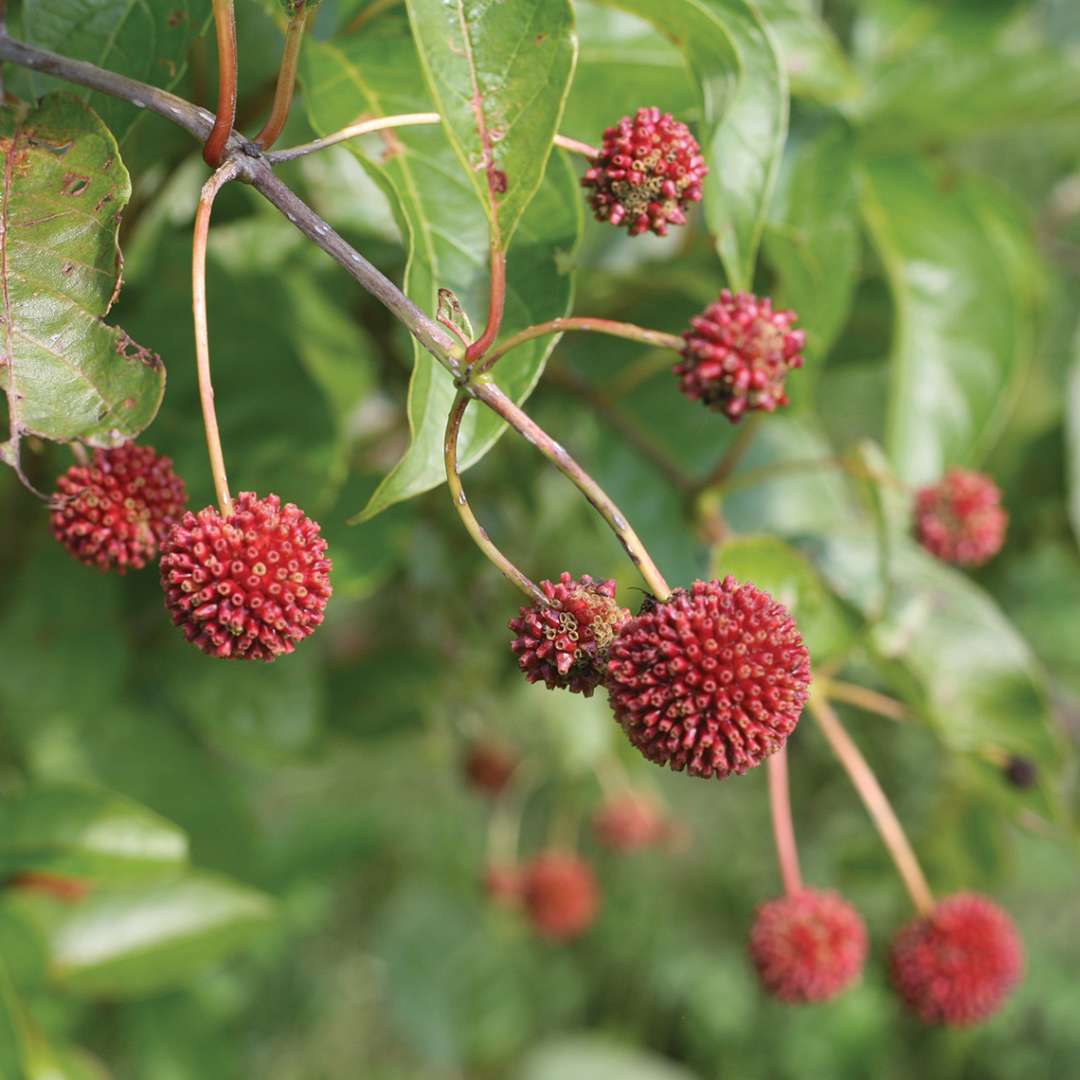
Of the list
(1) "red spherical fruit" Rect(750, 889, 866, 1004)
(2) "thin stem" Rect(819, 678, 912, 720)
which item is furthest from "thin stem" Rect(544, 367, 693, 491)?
(1) "red spherical fruit" Rect(750, 889, 866, 1004)

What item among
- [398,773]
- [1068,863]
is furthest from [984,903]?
[398,773]

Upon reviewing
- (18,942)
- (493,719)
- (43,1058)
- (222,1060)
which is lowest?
(222,1060)

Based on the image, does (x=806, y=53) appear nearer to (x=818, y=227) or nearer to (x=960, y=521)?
(x=818, y=227)

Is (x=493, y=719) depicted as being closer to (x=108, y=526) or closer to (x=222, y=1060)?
(x=222, y=1060)

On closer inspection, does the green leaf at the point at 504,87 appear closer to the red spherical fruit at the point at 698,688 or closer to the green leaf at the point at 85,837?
the red spherical fruit at the point at 698,688

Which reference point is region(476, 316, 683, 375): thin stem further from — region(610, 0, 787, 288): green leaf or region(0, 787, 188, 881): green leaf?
region(0, 787, 188, 881): green leaf

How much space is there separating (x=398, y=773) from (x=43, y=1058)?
86.0 inches

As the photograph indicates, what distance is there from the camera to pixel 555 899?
200cm

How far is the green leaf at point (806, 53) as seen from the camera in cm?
102

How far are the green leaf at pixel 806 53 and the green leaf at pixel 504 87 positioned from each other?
48 cm

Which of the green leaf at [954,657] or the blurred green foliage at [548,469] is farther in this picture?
the green leaf at [954,657]

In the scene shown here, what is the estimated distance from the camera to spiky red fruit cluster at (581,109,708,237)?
2.10 ft

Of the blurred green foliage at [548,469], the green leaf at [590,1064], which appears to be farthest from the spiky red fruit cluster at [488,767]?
the green leaf at [590,1064]

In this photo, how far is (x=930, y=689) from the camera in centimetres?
106
